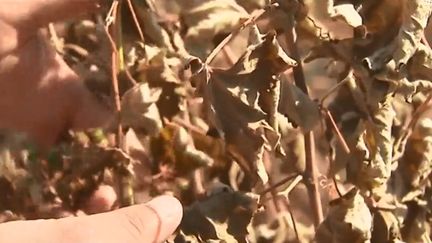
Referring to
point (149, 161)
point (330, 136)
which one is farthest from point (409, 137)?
point (149, 161)

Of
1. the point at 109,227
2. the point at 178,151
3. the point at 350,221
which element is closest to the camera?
the point at 109,227

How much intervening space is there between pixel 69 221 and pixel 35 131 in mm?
374

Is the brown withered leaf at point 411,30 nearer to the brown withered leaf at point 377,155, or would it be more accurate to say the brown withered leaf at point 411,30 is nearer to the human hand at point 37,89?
the brown withered leaf at point 377,155

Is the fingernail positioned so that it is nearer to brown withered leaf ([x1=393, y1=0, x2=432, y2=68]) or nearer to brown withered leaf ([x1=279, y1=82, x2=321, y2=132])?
brown withered leaf ([x1=279, y1=82, x2=321, y2=132])

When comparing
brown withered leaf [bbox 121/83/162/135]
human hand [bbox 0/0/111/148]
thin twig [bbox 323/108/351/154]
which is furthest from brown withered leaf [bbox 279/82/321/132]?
human hand [bbox 0/0/111/148]

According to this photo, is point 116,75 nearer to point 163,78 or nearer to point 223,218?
point 163,78

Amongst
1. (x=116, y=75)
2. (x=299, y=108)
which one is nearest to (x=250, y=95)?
(x=299, y=108)

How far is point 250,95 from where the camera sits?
44.4 inches

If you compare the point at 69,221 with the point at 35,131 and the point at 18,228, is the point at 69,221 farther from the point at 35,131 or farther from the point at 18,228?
the point at 35,131

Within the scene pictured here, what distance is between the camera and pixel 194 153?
130 centimetres

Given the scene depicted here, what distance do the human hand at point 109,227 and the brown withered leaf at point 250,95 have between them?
9cm

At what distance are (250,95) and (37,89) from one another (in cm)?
35

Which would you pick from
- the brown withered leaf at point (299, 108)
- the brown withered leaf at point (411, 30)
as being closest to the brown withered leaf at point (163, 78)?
the brown withered leaf at point (299, 108)

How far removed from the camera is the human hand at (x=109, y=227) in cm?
101
